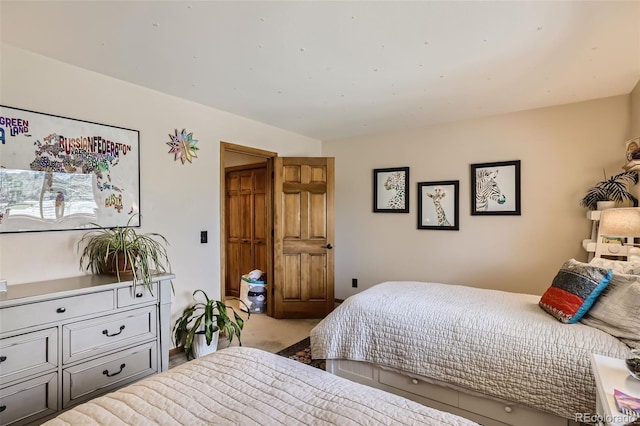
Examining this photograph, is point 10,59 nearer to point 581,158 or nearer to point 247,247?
point 247,247

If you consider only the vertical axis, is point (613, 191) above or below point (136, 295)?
above

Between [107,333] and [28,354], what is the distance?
15.5 inches

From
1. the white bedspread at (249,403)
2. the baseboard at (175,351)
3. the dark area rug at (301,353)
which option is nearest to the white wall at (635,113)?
the white bedspread at (249,403)

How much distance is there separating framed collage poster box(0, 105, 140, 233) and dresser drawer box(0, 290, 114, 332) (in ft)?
2.05

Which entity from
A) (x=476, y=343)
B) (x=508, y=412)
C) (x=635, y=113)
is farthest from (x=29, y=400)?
(x=635, y=113)

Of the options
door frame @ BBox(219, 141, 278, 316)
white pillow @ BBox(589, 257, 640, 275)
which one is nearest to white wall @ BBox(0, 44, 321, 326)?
door frame @ BBox(219, 141, 278, 316)

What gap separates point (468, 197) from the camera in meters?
3.80

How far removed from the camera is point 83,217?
244 cm

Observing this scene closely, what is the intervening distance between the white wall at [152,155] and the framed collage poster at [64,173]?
7 cm

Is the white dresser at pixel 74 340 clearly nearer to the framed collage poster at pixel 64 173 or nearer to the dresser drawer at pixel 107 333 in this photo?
the dresser drawer at pixel 107 333

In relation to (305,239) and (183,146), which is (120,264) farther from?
(305,239)

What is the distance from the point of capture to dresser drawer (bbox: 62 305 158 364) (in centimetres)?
197

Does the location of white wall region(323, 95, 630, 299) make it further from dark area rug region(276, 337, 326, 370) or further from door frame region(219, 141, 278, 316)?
dark area rug region(276, 337, 326, 370)

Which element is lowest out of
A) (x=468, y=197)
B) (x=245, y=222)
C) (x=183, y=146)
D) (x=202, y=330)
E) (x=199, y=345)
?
(x=199, y=345)
